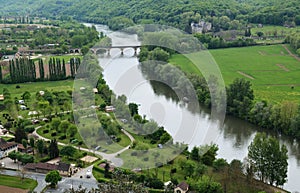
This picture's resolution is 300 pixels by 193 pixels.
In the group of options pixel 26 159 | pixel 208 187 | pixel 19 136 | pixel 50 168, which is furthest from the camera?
pixel 19 136

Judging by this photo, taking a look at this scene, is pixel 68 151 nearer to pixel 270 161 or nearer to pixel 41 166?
pixel 41 166

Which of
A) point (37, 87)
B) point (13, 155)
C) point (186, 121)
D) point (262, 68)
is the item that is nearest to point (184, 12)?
point (262, 68)

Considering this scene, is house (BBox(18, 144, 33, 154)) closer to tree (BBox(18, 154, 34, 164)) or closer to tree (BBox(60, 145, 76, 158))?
tree (BBox(18, 154, 34, 164))

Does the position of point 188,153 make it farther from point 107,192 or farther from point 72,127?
point 107,192

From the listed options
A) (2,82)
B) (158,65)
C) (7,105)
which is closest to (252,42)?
(158,65)

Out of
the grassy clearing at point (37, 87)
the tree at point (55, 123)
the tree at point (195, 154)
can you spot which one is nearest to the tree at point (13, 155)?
the tree at point (55, 123)

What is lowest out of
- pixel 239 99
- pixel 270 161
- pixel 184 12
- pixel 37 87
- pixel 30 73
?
pixel 37 87
